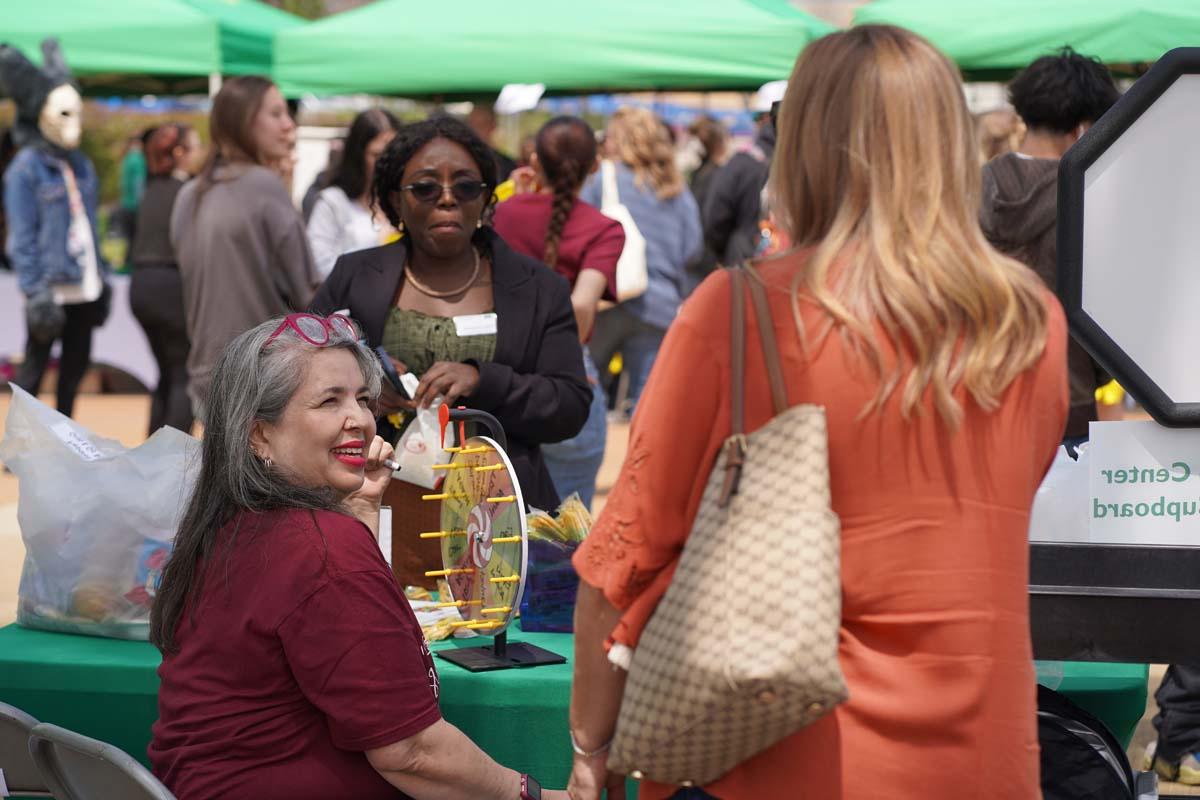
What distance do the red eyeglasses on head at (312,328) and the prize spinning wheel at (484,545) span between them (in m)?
0.35

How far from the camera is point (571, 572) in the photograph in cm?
286

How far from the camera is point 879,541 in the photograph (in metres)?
1.60

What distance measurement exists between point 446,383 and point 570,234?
1859 mm

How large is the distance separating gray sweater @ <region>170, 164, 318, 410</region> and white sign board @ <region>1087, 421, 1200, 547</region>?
3.33 m

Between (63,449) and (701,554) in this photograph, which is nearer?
(701,554)

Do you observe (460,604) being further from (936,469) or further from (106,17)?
(106,17)

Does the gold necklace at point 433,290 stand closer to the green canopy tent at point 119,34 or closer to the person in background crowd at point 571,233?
the person in background crowd at point 571,233

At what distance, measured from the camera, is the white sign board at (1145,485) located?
2.37 meters

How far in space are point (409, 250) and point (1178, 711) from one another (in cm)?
216

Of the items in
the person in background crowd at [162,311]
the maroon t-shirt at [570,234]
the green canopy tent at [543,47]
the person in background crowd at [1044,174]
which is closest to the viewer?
the person in background crowd at [1044,174]

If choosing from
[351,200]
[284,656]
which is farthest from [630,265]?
[284,656]

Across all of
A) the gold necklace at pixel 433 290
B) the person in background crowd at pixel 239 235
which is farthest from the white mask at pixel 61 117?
the gold necklace at pixel 433 290

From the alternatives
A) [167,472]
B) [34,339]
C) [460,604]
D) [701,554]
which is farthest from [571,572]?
[34,339]

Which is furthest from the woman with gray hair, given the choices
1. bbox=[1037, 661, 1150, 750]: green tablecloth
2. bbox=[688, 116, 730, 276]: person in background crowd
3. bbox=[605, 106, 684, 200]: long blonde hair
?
bbox=[688, 116, 730, 276]: person in background crowd
